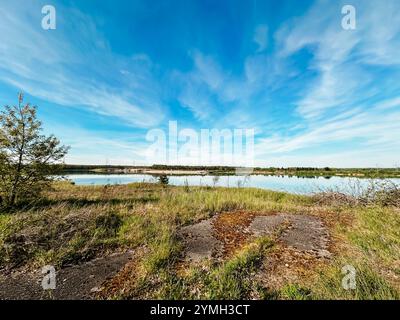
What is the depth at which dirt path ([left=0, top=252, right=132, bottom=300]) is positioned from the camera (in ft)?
12.4

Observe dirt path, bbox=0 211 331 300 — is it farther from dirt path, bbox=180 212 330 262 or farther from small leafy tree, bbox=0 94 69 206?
small leafy tree, bbox=0 94 69 206

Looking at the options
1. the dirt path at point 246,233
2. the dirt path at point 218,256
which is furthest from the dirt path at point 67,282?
the dirt path at point 246,233

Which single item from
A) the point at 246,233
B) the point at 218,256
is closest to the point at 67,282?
the point at 218,256

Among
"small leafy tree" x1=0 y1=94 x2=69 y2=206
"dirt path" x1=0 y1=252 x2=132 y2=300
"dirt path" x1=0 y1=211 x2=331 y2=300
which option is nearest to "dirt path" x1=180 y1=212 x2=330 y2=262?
"dirt path" x1=0 y1=211 x2=331 y2=300

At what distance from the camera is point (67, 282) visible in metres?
4.16

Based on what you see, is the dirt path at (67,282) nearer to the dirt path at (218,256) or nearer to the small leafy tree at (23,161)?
the dirt path at (218,256)

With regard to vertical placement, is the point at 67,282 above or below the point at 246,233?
below

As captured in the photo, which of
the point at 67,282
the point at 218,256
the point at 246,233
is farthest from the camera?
the point at 246,233

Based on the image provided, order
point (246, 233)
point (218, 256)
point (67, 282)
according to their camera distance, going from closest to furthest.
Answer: point (67, 282) → point (218, 256) → point (246, 233)

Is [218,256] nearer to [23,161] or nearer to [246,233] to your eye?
[246,233]

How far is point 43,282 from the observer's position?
4.13 metres

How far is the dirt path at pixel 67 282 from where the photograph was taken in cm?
379
